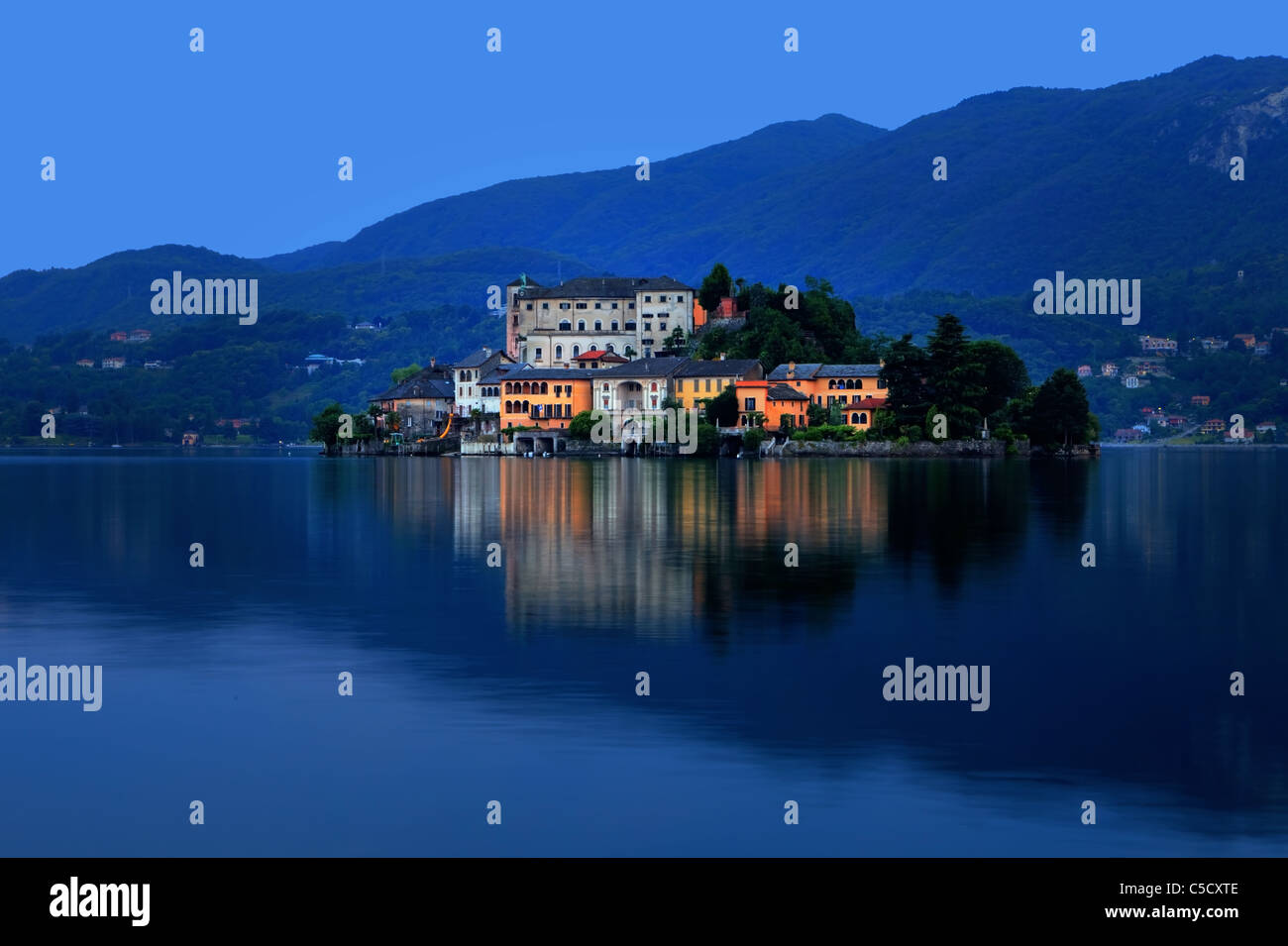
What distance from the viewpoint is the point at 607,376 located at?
130 m

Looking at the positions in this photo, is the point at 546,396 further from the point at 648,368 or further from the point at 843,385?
the point at 843,385

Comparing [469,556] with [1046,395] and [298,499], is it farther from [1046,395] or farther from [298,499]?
[1046,395]

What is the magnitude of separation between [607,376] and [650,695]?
363ft

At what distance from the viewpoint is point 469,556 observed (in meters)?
38.7

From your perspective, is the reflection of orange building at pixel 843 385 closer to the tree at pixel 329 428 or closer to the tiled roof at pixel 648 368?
the tiled roof at pixel 648 368

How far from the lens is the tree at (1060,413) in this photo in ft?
377

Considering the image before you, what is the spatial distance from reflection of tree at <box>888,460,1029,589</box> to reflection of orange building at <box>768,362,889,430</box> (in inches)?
1321

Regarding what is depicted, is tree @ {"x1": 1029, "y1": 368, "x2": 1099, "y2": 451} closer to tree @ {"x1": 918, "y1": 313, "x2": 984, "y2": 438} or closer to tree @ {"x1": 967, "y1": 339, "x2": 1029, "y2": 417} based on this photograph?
tree @ {"x1": 967, "y1": 339, "x2": 1029, "y2": 417}

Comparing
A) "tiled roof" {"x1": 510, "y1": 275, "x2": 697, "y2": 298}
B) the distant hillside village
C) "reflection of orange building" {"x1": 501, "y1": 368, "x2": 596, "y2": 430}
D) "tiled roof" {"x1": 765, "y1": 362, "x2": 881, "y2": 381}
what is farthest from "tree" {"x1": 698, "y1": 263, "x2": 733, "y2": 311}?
"tiled roof" {"x1": 765, "y1": 362, "x2": 881, "y2": 381}

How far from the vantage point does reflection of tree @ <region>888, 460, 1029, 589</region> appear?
126 feet

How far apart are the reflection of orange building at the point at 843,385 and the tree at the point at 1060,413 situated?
12818mm

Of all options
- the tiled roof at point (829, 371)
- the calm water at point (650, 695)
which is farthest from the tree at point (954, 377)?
the calm water at point (650, 695)
